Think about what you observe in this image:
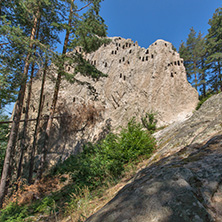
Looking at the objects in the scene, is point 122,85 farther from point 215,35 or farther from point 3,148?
point 215,35

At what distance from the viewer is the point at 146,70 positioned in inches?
733

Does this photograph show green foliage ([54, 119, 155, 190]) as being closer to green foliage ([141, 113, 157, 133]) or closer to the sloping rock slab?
the sloping rock slab

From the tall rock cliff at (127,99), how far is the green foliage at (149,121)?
0.64 meters

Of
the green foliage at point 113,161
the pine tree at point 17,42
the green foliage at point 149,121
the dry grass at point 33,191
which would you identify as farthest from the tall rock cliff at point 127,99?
the green foliage at point 113,161

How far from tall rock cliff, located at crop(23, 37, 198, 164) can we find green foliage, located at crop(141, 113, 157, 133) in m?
0.64

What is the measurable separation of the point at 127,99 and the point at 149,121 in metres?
4.44

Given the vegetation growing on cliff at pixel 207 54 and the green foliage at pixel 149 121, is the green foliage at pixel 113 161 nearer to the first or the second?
the green foliage at pixel 149 121

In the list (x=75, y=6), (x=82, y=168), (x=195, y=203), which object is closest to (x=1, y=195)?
(x=82, y=168)

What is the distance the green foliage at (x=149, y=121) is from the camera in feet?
46.1

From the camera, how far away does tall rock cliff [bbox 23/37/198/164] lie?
15742 millimetres

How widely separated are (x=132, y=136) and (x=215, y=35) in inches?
1107

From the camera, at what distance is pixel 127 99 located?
57.5ft

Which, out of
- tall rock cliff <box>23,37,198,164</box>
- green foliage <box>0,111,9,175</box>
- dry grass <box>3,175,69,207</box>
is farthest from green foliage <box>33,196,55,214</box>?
green foliage <box>0,111,9,175</box>

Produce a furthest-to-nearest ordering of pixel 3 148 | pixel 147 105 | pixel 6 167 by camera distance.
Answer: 1. pixel 3 148
2. pixel 147 105
3. pixel 6 167
